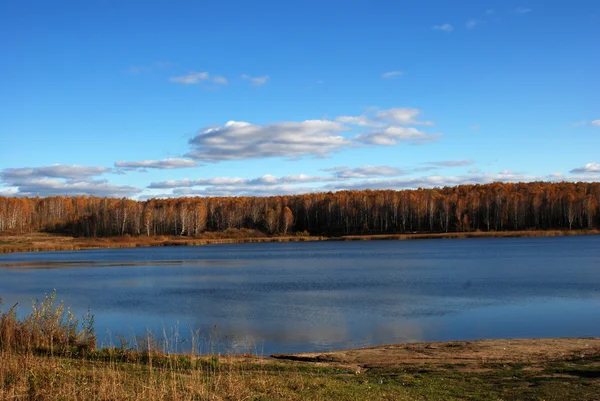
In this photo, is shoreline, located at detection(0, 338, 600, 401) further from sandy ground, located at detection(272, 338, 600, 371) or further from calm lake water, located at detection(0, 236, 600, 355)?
calm lake water, located at detection(0, 236, 600, 355)

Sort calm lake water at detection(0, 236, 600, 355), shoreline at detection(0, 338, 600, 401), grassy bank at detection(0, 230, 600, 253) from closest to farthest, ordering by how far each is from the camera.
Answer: shoreline at detection(0, 338, 600, 401), calm lake water at detection(0, 236, 600, 355), grassy bank at detection(0, 230, 600, 253)

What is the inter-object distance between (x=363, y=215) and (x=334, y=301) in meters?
112

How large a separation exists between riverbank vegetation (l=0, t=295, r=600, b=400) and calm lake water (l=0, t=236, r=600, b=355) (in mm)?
3441

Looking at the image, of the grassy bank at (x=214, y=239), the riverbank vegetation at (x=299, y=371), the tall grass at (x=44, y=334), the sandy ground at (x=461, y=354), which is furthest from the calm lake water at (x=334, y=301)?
the grassy bank at (x=214, y=239)

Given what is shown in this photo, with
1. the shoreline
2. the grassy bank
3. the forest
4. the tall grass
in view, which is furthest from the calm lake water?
the forest

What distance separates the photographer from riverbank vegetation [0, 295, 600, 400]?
32.9 feet

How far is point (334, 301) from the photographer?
30.5m

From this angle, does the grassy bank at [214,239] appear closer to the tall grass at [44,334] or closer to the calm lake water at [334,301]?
the calm lake water at [334,301]

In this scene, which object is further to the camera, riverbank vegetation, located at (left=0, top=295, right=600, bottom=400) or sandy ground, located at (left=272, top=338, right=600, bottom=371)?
sandy ground, located at (left=272, top=338, right=600, bottom=371)

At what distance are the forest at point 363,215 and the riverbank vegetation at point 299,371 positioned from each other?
11545 cm

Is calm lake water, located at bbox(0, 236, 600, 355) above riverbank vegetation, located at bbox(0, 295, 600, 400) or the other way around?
the other way around

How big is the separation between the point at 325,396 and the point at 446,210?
4917 inches

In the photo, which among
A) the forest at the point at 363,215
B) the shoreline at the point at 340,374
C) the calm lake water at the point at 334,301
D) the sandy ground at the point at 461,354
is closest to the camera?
the shoreline at the point at 340,374

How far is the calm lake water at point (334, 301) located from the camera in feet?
70.9
